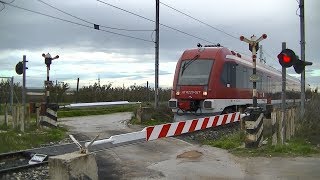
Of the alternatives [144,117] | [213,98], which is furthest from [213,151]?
[144,117]

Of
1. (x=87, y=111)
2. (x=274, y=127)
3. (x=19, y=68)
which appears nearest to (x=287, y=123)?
(x=274, y=127)

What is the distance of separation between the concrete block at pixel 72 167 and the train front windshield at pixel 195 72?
12827 millimetres

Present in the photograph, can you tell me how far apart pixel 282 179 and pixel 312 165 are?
1.81 meters

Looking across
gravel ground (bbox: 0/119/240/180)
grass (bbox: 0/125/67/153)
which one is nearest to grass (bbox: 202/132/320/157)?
gravel ground (bbox: 0/119/240/180)

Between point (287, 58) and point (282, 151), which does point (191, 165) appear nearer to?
point (282, 151)

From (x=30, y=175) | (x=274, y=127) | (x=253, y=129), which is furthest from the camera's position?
(x=274, y=127)

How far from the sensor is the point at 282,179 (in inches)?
350

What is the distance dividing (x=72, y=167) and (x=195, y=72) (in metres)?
13.8

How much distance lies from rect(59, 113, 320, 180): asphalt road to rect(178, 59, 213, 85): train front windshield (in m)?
6.68

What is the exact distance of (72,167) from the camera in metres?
7.19

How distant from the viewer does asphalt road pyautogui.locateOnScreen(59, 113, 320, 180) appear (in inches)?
371

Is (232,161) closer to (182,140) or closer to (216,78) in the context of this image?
(182,140)

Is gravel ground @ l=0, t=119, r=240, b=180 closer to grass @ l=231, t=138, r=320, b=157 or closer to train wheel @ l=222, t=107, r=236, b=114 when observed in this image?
train wheel @ l=222, t=107, r=236, b=114

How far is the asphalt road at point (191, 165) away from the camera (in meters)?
9.41
